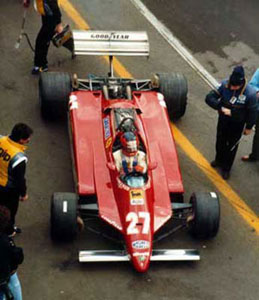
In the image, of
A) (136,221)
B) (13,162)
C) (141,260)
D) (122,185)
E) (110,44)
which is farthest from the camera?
(110,44)

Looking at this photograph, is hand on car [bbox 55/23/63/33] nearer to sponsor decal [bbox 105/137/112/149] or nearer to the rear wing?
the rear wing

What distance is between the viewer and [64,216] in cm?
1090

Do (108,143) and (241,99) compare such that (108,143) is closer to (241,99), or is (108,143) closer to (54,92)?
(54,92)

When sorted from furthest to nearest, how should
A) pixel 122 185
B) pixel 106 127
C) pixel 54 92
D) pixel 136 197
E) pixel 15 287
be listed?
pixel 54 92 < pixel 106 127 < pixel 122 185 < pixel 136 197 < pixel 15 287

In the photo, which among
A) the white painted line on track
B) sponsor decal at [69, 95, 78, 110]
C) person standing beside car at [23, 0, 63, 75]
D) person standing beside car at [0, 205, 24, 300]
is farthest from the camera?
the white painted line on track

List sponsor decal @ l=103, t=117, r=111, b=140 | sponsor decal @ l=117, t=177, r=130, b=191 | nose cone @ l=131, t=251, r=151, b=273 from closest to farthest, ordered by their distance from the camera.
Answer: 1. nose cone @ l=131, t=251, r=151, b=273
2. sponsor decal @ l=117, t=177, r=130, b=191
3. sponsor decal @ l=103, t=117, r=111, b=140

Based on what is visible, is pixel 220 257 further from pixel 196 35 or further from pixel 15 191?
pixel 196 35

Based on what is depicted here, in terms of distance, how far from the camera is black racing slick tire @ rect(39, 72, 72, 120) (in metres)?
13.0

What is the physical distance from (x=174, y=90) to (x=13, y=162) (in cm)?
389

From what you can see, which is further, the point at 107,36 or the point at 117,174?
the point at 107,36

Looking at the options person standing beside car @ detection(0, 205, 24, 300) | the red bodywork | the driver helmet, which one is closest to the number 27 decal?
the red bodywork

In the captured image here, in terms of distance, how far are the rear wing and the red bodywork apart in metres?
Result: 0.84

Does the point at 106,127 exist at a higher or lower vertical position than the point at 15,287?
higher

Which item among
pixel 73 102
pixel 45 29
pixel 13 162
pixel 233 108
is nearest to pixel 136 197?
pixel 13 162
